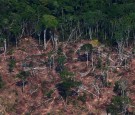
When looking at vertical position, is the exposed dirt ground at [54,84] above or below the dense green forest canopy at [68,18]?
below

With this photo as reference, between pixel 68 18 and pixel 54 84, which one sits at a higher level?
pixel 68 18

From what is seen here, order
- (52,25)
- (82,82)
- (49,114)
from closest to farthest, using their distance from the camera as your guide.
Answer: (49,114), (82,82), (52,25)

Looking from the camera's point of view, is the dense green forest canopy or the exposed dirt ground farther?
the dense green forest canopy

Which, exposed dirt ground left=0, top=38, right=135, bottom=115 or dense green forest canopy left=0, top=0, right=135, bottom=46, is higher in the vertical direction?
dense green forest canopy left=0, top=0, right=135, bottom=46

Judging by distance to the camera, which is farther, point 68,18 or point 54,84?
point 68,18

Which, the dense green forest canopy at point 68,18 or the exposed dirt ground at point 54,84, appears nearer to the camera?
the exposed dirt ground at point 54,84

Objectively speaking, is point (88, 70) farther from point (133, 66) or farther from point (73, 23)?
point (73, 23)

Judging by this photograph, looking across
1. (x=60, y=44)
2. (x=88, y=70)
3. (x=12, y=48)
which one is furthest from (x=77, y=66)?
(x=12, y=48)

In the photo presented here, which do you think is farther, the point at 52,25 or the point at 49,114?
the point at 52,25
